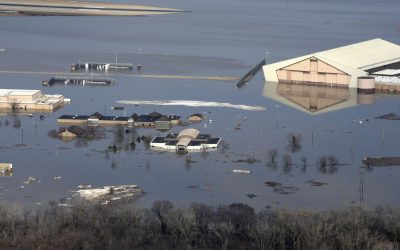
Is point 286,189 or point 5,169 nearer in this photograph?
point 286,189

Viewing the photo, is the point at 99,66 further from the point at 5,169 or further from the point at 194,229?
the point at 194,229

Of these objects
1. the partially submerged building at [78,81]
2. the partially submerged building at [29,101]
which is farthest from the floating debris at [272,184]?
the partially submerged building at [78,81]

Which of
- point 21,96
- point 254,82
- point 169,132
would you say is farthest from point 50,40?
point 169,132

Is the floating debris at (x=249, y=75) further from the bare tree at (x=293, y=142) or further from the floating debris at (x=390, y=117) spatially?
the bare tree at (x=293, y=142)

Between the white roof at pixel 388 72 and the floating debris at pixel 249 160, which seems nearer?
the floating debris at pixel 249 160

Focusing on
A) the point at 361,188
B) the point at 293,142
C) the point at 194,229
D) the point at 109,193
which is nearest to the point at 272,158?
the point at 293,142

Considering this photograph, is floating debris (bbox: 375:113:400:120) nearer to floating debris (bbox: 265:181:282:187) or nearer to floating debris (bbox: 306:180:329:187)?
floating debris (bbox: 306:180:329:187)

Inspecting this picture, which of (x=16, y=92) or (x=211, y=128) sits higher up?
(x=16, y=92)
